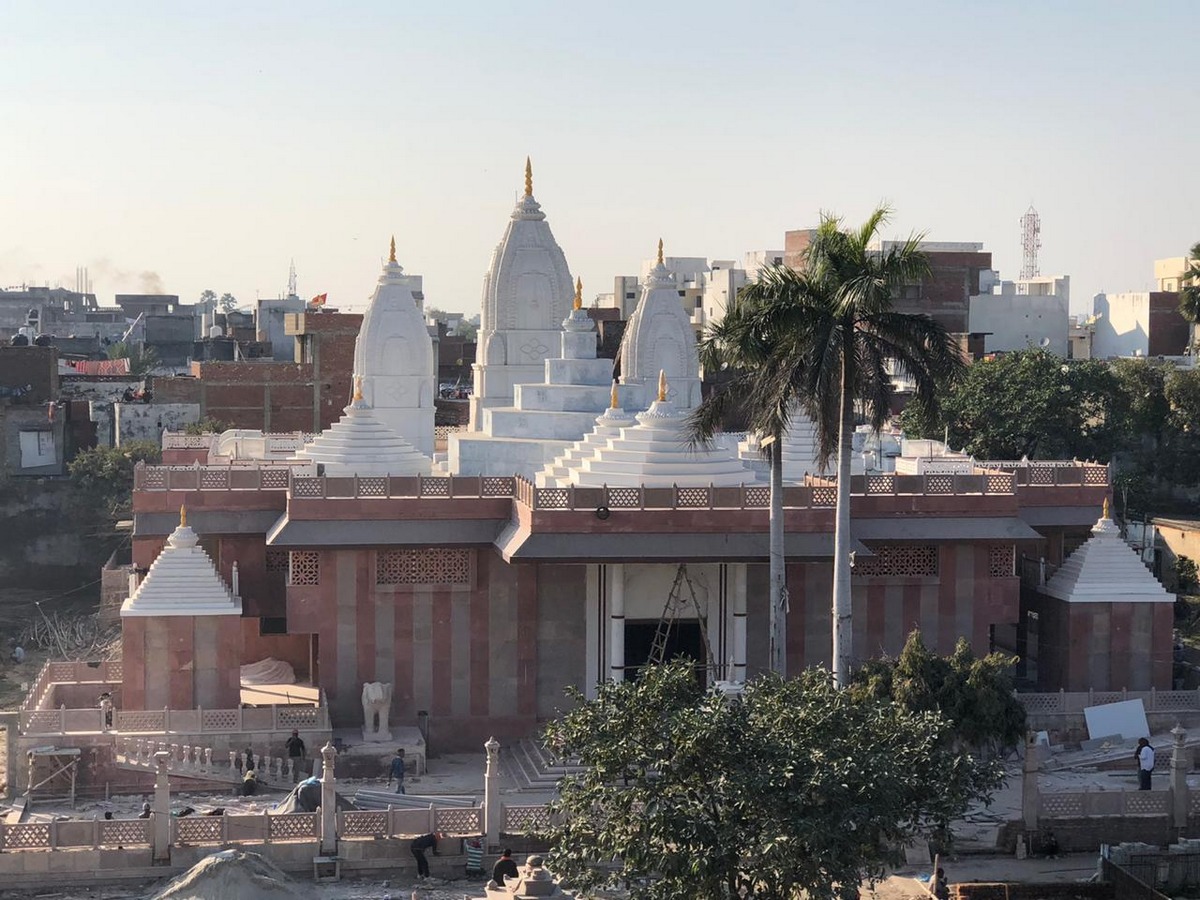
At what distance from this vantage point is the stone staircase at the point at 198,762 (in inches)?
1131

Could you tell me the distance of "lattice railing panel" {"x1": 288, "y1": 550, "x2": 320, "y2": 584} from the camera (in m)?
31.5

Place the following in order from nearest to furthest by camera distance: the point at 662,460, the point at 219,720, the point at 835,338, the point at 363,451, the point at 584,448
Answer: the point at 835,338 < the point at 219,720 < the point at 662,460 < the point at 584,448 < the point at 363,451

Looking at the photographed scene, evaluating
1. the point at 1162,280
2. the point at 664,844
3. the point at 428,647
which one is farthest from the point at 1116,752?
the point at 1162,280

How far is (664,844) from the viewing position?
63.1ft

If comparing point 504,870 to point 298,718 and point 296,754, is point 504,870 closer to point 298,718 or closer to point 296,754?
point 296,754

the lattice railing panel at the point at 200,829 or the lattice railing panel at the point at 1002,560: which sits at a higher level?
the lattice railing panel at the point at 1002,560

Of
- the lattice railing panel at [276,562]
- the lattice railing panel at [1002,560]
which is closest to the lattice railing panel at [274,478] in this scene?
the lattice railing panel at [276,562]

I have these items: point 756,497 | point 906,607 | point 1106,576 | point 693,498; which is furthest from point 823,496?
point 1106,576

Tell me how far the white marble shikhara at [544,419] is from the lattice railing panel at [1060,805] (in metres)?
15.1

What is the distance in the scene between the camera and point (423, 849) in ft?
79.7

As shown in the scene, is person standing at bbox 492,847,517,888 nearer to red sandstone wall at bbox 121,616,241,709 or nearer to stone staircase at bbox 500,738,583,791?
stone staircase at bbox 500,738,583,791

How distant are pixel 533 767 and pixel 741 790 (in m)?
11.1

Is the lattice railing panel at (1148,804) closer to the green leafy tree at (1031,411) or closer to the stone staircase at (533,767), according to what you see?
the stone staircase at (533,767)

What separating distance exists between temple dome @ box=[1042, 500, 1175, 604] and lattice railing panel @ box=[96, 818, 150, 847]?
17205 mm
